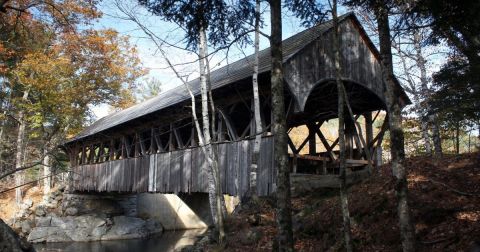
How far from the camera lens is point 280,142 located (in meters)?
6.46

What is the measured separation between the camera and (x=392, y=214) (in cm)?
782

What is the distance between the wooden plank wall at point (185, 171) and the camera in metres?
11.1

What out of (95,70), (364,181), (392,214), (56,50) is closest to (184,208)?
(95,70)

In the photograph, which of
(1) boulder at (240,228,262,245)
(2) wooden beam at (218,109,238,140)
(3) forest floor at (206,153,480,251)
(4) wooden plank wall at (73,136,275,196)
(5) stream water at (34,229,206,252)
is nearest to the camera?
(3) forest floor at (206,153,480,251)

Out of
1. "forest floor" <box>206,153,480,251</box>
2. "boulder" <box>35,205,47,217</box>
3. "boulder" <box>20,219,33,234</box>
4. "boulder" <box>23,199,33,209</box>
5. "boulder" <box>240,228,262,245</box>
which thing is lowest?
"boulder" <box>20,219,33,234</box>

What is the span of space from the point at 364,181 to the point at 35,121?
1991cm

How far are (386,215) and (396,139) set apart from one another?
2.55m

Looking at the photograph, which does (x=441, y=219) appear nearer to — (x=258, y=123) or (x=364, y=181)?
(x=364, y=181)

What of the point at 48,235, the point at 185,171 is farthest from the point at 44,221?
the point at 185,171

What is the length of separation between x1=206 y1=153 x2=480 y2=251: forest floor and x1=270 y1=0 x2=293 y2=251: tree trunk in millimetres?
1904

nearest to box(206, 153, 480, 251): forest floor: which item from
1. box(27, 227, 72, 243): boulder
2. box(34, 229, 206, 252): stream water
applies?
box(34, 229, 206, 252): stream water

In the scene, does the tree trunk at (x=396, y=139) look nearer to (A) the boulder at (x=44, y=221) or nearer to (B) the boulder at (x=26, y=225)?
(A) the boulder at (x=44, y=221)

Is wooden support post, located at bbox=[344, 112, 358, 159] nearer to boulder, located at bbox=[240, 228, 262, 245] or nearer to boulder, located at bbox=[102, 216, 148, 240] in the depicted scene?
boulder, located at bbox=[240, 228, 262, 245]

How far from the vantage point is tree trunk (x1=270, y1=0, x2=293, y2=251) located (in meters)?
6.25
